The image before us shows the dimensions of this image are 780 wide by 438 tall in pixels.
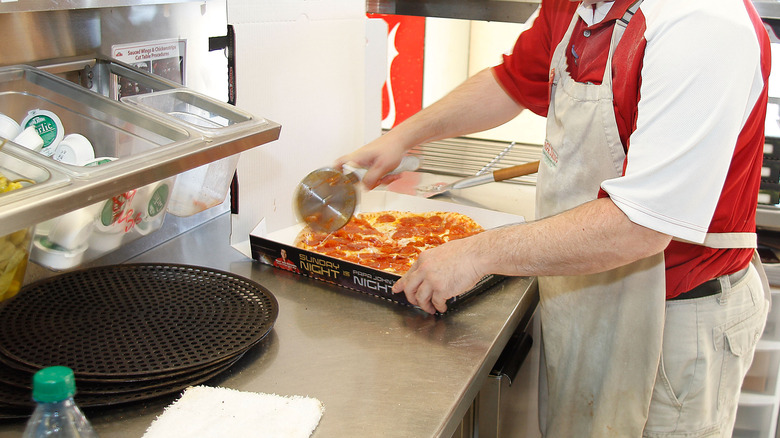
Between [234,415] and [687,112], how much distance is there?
78 centimetres

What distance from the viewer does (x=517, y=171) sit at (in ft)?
6.61

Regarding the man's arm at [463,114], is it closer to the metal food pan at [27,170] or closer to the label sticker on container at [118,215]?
the label sticker on container at [118,215]

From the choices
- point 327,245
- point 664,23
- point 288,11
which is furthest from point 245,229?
point 664,23

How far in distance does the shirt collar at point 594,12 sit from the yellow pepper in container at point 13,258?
1.01 meters

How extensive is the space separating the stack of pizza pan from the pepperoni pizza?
0.28 metres

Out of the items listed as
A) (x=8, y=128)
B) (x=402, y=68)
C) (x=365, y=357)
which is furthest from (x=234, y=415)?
(x=402, y=68)

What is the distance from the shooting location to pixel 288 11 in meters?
1.62

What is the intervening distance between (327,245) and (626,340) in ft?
2.22

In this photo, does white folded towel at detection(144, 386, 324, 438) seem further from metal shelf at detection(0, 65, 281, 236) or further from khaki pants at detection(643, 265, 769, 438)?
khaki pants at detection(643, 265, 769, 438)

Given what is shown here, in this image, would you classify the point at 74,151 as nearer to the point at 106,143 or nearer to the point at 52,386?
the point at 106,143

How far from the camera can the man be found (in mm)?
1030

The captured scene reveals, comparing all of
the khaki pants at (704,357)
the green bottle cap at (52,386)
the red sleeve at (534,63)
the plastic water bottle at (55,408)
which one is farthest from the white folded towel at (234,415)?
the red sleeve at (534,63)

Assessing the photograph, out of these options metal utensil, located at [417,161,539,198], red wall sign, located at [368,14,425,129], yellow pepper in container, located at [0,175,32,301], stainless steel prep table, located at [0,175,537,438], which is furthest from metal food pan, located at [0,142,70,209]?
red wall sign, located at [368,14,425,129]

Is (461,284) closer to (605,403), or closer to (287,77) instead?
(605,403)
